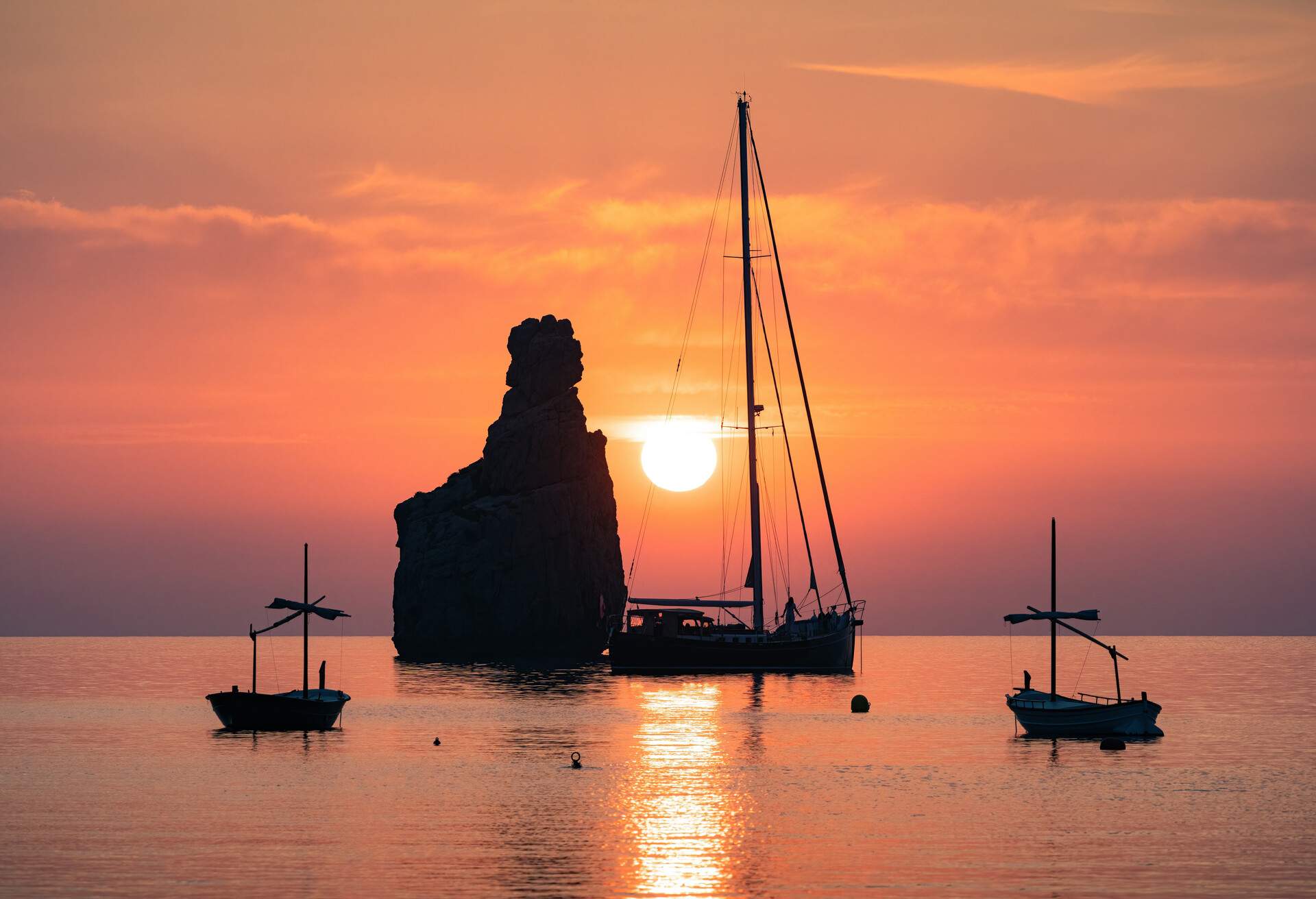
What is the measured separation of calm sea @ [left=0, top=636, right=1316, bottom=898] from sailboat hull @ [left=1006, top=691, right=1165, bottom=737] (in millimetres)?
942

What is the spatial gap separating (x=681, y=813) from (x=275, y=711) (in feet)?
120

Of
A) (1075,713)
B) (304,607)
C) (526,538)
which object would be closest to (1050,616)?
(1075,713)

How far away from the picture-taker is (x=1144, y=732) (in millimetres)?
80125

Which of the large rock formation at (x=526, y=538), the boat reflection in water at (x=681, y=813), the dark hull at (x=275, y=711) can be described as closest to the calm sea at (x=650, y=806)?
the boat reflection in water at (x=681, y=813)

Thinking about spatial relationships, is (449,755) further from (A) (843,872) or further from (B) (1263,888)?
(B) (1263,888)

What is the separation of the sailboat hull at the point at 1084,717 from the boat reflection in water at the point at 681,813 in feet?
55.3

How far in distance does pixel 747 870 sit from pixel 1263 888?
13.5 meters

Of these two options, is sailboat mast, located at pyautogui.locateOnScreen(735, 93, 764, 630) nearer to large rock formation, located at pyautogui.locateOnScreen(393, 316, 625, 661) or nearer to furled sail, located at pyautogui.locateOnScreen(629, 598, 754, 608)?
furled sail, located at pyautogui.locateOnScreen(629, 598, 754, 608)

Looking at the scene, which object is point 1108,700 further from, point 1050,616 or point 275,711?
point 275,711

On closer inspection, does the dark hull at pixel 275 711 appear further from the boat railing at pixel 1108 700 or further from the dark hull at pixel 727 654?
the dark hull at pixel 727 654

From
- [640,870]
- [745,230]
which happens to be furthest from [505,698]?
[640,870]

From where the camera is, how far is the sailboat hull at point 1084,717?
77.4 m

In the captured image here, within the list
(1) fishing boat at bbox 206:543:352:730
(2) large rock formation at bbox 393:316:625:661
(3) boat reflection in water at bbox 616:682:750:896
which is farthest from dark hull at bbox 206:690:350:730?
(2) large rock formation at bbox 393:316:625:661

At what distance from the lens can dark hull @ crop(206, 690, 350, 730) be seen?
266 ft
